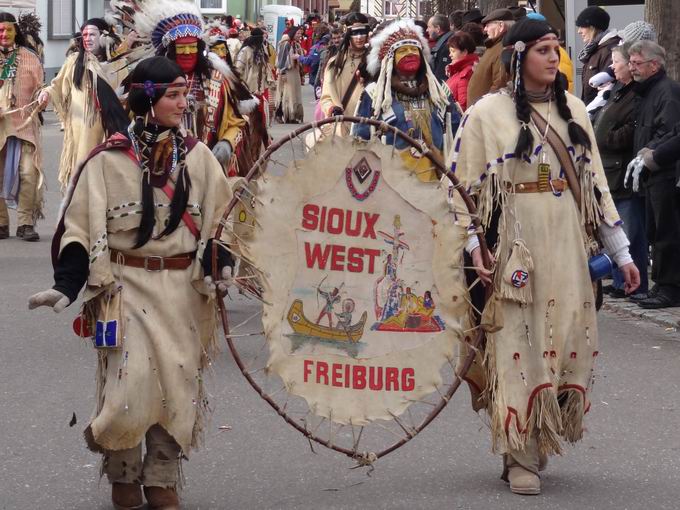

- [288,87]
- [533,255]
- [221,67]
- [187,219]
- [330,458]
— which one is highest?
[288,87]

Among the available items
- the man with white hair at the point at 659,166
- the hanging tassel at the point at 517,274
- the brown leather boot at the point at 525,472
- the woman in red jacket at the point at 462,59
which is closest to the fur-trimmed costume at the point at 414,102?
the man with white hair at the point at 659,166

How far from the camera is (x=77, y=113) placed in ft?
33.1

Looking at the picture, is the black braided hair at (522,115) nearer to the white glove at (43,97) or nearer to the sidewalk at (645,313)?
the sidewalk at (645,313)

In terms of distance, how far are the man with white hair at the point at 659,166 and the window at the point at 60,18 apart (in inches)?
962

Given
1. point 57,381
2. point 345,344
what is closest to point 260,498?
point 345,344

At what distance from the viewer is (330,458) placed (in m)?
5.96

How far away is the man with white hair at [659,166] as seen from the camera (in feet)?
30.8

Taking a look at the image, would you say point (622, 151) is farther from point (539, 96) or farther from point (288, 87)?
point (288, 87)

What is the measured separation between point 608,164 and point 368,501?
5.20 m

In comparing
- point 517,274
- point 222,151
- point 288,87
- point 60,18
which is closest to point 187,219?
point 517,274

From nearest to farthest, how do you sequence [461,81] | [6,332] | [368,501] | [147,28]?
[368,501]
[147,28]
[6,332]
[461,81]

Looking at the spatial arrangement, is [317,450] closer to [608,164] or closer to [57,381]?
[57,381]

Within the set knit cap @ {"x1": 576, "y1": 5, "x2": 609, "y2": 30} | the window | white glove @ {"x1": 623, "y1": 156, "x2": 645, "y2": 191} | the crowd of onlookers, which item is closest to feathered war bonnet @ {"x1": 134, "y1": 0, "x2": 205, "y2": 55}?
the crowd of onlookers

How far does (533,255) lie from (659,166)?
166 inches
